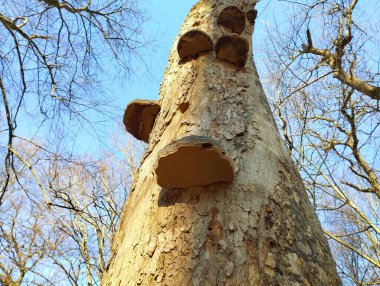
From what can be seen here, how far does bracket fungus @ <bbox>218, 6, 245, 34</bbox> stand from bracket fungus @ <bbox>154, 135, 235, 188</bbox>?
1.83 metres

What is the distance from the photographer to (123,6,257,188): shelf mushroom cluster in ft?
4.60

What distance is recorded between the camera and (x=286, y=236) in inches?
55.2

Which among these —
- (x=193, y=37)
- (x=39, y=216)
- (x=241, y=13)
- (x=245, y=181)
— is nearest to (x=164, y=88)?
(x=193, y=37)

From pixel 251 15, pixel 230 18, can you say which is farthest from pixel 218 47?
pixel 251 15

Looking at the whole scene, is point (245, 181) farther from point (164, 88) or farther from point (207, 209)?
point (164, 88)

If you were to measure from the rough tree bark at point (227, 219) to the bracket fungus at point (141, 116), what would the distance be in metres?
0.30

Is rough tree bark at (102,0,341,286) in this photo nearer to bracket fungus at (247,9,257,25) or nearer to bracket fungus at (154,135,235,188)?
bracket fungus at (154,135,235,188)

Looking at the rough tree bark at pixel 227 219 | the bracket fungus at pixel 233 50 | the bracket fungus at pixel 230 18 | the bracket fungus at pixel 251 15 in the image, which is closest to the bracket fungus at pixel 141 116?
the rough tree bark at pixel 227 219

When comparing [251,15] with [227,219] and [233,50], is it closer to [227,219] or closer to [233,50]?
[233,50]

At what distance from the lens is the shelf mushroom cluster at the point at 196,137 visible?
4.60 feet

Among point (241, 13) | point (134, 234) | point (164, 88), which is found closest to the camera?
point (134, 234)

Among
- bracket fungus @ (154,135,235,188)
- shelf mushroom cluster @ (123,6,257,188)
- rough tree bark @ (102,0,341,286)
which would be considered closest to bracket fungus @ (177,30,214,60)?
shelf mushroom cluster @ (123,6,257,188)

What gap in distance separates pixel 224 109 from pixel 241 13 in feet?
4.50

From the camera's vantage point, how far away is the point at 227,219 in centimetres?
140
